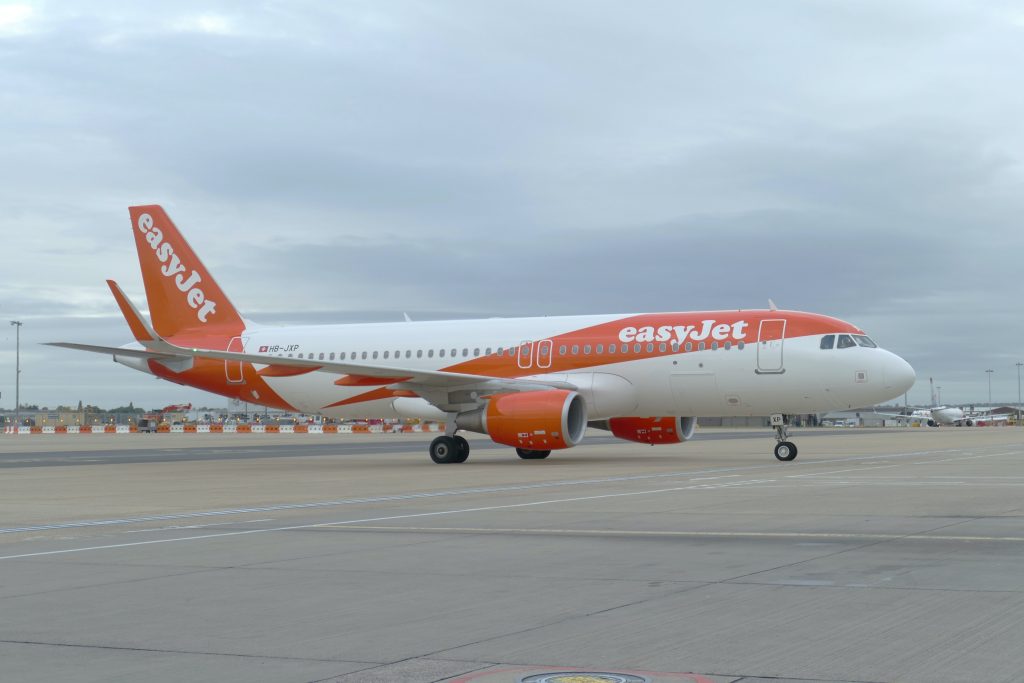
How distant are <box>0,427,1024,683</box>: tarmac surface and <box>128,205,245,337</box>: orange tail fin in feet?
60.4

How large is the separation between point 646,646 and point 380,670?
136cm

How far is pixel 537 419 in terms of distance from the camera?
1013 inches

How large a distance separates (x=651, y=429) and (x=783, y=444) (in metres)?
4.36

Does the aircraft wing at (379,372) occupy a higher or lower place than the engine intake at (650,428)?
higher

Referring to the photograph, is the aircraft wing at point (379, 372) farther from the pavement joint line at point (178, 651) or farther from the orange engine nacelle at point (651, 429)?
the pavement joint line at point (178, 651)

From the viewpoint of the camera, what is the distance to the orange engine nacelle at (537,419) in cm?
2566

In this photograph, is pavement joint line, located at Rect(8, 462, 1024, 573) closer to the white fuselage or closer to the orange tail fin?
the white fuselage

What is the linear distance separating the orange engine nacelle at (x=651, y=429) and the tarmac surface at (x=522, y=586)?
13.2m

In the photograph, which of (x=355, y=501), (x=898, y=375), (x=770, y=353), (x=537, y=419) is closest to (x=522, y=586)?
(x=355, y=501)

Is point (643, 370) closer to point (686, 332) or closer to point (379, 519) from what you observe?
point (686, 332)

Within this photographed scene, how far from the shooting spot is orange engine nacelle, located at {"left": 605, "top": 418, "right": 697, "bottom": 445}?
98.2ft

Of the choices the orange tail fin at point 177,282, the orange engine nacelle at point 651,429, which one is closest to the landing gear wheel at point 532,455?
the orange engine nacelle at point 651,429

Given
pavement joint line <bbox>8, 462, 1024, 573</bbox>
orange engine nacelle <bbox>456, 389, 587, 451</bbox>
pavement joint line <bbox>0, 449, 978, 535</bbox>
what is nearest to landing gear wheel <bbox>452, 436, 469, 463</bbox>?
orange engine nacelle <bbox>456, 389, 587, 451</bbox>

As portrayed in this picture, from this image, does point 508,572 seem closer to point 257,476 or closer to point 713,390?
point 257,476
